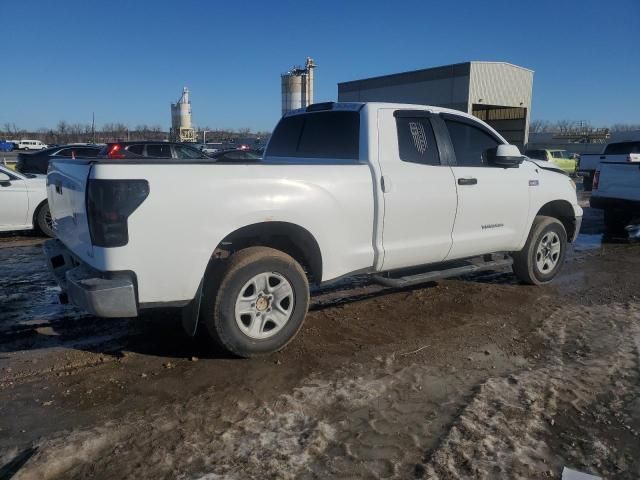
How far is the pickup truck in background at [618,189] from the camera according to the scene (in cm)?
954

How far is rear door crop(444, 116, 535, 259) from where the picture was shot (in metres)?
5.09

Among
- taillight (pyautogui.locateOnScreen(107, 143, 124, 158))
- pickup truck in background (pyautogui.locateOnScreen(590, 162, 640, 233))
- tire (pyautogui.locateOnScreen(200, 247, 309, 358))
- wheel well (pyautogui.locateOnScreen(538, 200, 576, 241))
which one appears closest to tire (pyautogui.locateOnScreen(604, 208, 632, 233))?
pickup truck in background (pyautogui.locateOnScreen(590, 162, 640, 233))

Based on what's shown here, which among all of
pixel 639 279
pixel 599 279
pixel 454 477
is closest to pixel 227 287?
pixel 454 477

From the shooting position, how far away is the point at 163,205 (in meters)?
3.38

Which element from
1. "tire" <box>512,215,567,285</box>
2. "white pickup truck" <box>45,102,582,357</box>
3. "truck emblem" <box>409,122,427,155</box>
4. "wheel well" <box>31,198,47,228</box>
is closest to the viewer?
"white pickup truck" <box>45,102,582,357</box>

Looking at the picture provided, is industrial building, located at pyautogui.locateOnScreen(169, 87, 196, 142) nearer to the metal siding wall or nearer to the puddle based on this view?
the metal siding wall

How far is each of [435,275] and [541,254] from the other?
2.06 metres

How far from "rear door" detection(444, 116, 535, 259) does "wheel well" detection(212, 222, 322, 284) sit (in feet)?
5.22

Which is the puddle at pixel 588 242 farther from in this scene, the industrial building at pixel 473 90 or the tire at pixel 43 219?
the industrial building at pixel 473 90

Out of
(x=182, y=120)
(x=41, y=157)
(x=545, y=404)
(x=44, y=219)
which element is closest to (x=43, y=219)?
(x=44, y=219)

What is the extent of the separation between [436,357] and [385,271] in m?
0.92

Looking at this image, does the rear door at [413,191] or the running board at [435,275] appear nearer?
the rear door at [413,191]

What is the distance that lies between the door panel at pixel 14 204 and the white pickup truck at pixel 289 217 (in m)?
5.00

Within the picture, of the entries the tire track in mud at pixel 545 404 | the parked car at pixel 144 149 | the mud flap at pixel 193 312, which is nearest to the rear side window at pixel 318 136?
the mud flap at pixel 193 312
